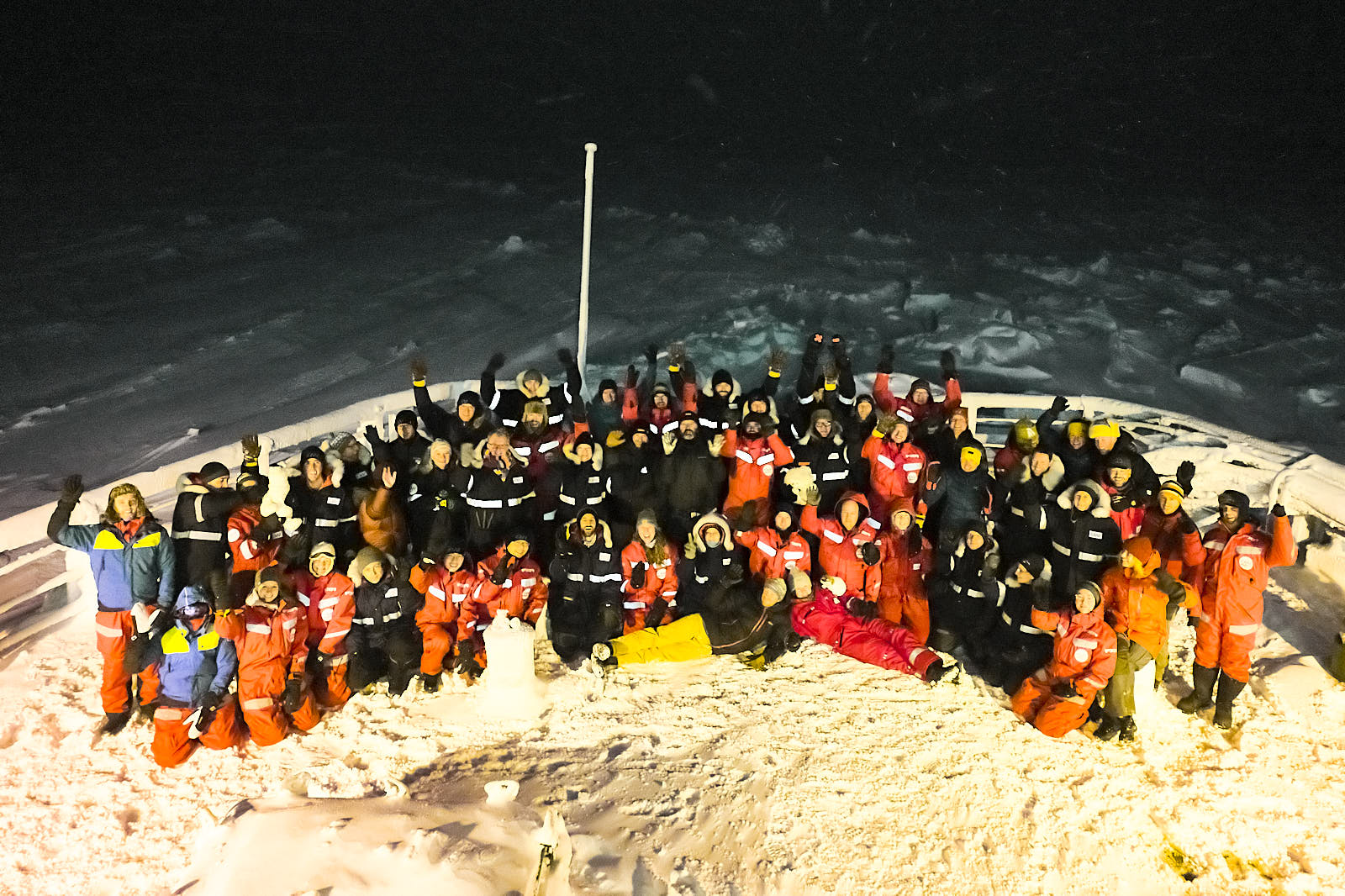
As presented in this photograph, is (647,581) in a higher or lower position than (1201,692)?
higher

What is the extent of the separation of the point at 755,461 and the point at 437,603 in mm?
2332

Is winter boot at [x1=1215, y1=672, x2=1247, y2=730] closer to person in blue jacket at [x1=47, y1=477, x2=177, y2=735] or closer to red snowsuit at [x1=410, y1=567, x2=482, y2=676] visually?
red snowsuit at [x1=410, y1=567, x2=482, y2=676]

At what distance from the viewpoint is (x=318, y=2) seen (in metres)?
60.2

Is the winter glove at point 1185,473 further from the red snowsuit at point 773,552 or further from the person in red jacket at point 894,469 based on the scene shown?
the red snowsuit at point 773,552

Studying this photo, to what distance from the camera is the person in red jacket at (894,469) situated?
6.75m

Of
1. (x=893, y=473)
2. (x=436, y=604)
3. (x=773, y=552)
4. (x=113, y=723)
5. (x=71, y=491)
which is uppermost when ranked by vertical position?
(x=71, y=491)

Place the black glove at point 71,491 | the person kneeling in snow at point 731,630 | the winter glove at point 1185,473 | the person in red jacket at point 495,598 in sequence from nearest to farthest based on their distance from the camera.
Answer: the black glove at point 71,491
the person in red jacket at point 495,598
the person kneeling in snow at point 731,630
the winter glove at point 1185,473

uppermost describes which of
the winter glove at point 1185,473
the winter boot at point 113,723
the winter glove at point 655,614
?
the winter glove at point 1185,473

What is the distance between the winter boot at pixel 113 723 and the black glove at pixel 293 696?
87 cm

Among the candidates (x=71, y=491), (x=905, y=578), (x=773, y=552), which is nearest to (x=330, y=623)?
(x=71, y=491)

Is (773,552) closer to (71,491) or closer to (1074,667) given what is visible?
(1074,667)

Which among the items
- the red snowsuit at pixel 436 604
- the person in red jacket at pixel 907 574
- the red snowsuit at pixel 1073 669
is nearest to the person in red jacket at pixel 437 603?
the red snowsuit at pixel 436 604

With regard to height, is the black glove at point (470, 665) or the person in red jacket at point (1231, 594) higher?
the person in red jacket at point (1231, 594)

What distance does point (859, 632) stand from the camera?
6.14m
